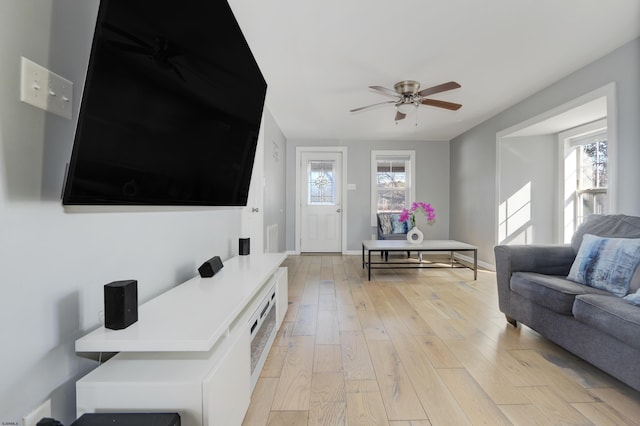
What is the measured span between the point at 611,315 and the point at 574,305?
22 cm

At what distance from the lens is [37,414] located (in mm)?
804

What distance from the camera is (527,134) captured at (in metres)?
3.86

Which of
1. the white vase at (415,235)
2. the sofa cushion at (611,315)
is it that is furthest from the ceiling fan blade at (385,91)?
the sofa cushion at (611,315)

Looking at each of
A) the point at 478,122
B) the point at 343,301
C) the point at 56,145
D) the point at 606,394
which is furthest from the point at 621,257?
the point at 478,122

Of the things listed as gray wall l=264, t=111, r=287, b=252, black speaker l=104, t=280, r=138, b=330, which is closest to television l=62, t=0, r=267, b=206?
black speaker l=104, t=280, r=138, b=330

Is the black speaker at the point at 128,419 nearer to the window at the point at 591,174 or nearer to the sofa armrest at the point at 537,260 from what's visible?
the sofa armrest at the point at 537,260

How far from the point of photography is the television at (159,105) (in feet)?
2.76

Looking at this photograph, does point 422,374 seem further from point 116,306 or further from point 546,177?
point 546,177

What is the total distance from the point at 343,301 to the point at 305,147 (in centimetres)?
357

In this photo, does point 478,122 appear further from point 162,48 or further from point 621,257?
point 162,48

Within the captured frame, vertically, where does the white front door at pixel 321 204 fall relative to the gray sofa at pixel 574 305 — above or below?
above

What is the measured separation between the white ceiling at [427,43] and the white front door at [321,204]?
2.13 m

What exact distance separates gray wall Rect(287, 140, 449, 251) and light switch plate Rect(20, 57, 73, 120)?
4827 millimetres

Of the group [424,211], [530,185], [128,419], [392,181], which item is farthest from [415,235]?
[128,419]
